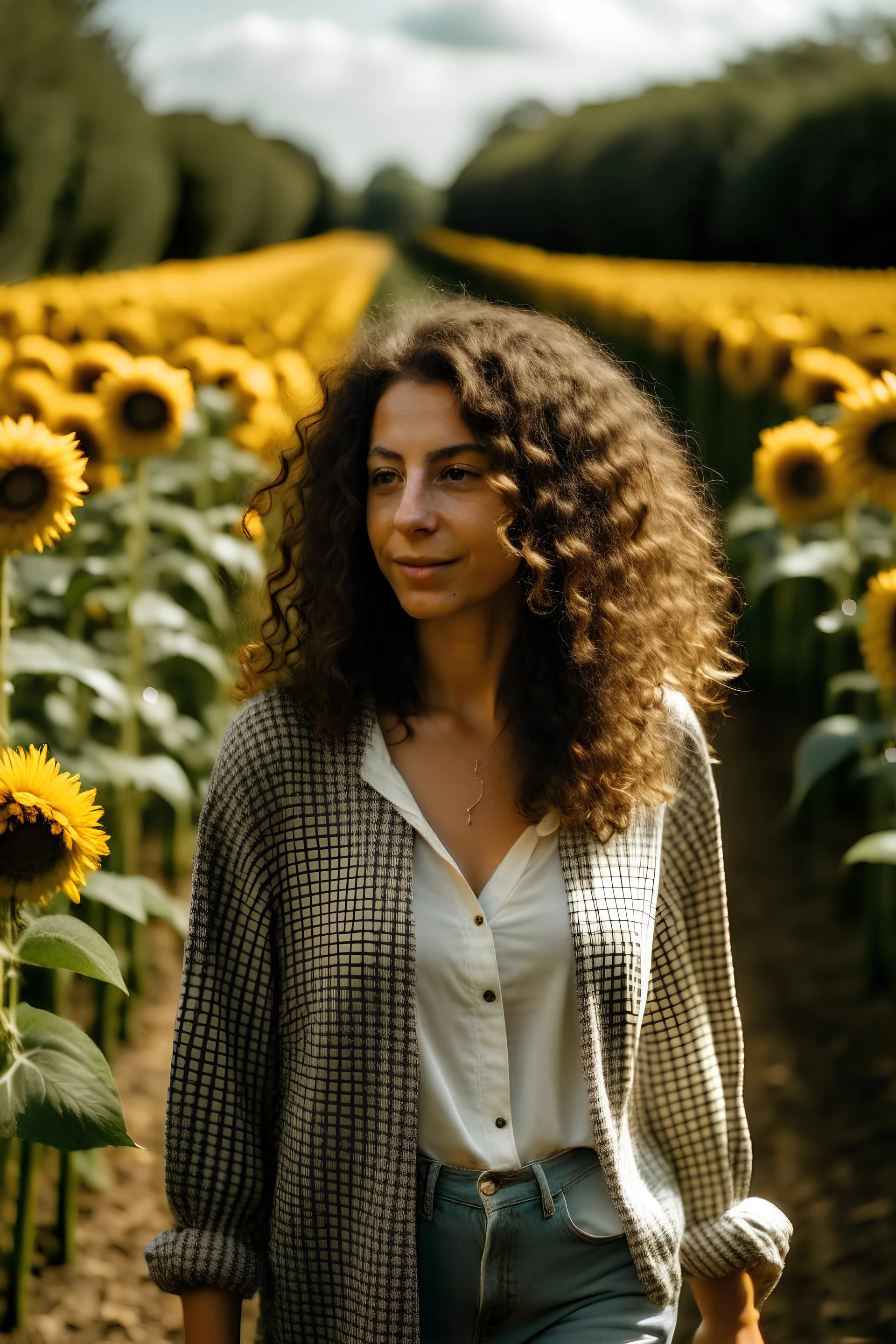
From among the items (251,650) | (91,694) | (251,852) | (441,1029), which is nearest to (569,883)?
(441,1029)

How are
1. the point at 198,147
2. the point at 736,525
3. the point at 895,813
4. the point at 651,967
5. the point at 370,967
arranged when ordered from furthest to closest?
1. the point at 198,147
2. the point at 736,525
3. the point at 895,813
4. the point at 651,967
5. the point at 370,967

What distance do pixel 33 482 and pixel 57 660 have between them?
0.71 m

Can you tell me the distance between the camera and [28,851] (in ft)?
6.01

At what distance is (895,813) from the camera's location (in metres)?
4.37

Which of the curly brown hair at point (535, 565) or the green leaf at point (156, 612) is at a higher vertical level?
the green leaf at point (156, 612)

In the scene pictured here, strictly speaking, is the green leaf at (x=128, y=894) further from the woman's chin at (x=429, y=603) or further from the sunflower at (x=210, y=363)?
the sunflower at (x=210, y=363)

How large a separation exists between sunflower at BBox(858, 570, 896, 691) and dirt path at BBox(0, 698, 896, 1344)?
53.0 inches

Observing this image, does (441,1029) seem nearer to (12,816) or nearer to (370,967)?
(370,967)

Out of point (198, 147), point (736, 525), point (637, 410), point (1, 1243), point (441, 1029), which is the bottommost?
point (1, 1243)

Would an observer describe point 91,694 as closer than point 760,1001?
Yes

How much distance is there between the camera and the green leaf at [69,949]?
1.86m

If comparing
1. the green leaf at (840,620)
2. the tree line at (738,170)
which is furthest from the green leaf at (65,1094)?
the tree line at (738,170)

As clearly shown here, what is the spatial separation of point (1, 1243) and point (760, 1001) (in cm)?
246

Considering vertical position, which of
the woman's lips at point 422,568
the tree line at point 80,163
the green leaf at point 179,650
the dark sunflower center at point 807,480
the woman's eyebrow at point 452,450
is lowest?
the woman's lips at point 422,568
